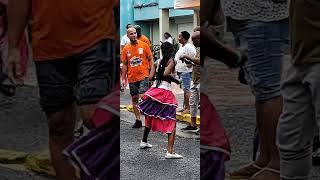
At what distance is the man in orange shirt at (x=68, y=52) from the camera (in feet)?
7.91

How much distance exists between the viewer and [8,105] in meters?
2.60

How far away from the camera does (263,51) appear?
7.69 feet

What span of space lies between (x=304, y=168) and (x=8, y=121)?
1.29 meters

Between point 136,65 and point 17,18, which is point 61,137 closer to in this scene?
point 17,18

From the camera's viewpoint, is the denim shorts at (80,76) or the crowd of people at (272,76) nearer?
the crowd of people at (272,76)

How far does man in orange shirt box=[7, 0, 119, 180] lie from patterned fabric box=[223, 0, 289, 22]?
1.56 ft

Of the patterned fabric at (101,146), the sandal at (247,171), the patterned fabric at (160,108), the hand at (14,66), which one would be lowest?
the patterned fabric at (160,108)

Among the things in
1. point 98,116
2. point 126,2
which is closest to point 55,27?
point 98,116

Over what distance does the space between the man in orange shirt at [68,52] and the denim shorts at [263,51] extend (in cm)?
55

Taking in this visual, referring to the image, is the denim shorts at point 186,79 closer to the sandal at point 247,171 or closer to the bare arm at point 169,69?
the bare arm at point 169,69

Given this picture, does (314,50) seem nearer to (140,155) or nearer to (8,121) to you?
(8,121)

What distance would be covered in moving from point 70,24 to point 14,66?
34cm

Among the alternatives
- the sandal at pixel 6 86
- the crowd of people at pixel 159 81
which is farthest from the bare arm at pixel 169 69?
the sandal at pixel 6 86

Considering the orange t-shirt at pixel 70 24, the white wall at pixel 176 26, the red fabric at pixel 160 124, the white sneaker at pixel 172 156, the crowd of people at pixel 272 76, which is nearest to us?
the crowd of people at pixel 272 76
